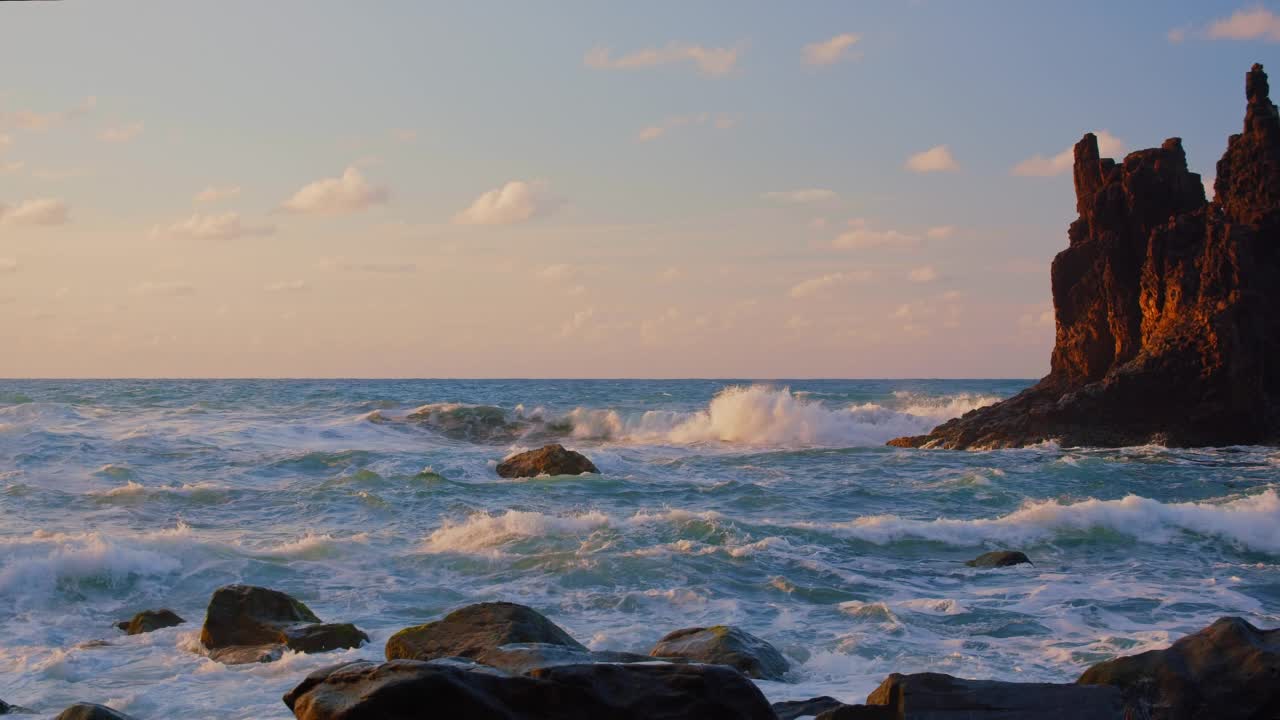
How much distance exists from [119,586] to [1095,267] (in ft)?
92.1

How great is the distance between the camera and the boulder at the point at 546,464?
21.4 metres

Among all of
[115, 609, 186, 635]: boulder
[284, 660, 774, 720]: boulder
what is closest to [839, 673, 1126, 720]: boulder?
[284, 660, 774, 720]: boulder

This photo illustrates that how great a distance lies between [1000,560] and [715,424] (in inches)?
1001

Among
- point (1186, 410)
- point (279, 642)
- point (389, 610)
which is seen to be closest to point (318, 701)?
point (279, 642)

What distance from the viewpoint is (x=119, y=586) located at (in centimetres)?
1153

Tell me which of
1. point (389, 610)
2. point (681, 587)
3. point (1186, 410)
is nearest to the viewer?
point (389, 610)

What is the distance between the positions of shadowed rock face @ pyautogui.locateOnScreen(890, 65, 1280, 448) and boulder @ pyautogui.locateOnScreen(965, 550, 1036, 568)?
15833mm

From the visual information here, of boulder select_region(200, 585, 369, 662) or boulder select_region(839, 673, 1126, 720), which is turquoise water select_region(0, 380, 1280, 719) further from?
boulder select_region(839, 673, 1126, 720)

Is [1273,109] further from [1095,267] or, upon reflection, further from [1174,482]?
[1174,482]

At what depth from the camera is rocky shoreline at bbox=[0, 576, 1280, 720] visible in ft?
16.4

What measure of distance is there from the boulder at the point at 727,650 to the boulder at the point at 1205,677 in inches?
86.2

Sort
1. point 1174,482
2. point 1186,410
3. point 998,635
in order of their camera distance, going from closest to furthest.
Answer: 1. point 998,635
2. point 1174,482
3. point 1186,410

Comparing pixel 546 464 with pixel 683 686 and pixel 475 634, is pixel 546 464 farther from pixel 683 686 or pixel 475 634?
pixel 683 686

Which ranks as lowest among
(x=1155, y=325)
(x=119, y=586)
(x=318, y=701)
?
(x=119, y=586)
